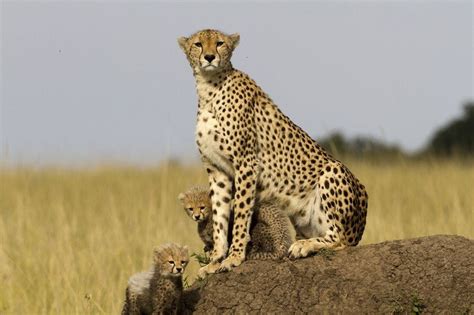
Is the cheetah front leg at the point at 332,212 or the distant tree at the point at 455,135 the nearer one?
the cheetah front leg at the point at 332,212

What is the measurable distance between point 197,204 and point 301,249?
71 centimetres

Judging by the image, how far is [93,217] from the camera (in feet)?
42.3

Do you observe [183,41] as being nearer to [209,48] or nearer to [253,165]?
[209,48]

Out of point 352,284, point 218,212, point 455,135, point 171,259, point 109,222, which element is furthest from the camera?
point 455,135

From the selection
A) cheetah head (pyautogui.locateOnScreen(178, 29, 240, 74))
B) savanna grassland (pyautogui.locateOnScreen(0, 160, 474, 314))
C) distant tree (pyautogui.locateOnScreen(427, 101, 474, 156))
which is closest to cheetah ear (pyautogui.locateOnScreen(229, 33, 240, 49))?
cheetah head (pyautogui.locateOnScreen(178, 29, 240, 74))

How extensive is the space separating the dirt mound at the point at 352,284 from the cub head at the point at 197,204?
17.8 inches

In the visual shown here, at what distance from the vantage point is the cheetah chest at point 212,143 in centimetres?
625

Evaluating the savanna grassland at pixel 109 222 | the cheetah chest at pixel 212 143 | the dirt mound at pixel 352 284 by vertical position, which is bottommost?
the savanna grassland at pixel 109 222

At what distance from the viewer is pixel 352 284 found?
5.96 meters

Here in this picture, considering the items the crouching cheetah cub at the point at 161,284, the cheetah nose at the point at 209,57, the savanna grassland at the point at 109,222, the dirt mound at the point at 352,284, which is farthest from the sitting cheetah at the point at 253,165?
the savanna grassland at the point at 109,222

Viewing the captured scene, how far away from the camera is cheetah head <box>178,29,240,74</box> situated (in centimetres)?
612

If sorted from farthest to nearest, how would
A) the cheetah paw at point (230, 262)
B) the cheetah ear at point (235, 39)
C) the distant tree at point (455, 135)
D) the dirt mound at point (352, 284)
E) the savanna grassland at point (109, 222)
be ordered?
the distant tree at point (455, 135) → the savanna grassland at point (109, 222) → the cheetah ear at point (235, 39) → the cheetah paw at point (230, 262) → the dirt mound at point (352, 284)

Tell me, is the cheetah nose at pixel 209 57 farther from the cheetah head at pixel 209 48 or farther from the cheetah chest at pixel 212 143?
the cheetah chest at pixel 212 143

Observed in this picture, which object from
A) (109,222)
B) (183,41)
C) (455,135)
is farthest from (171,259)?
(455,135)
